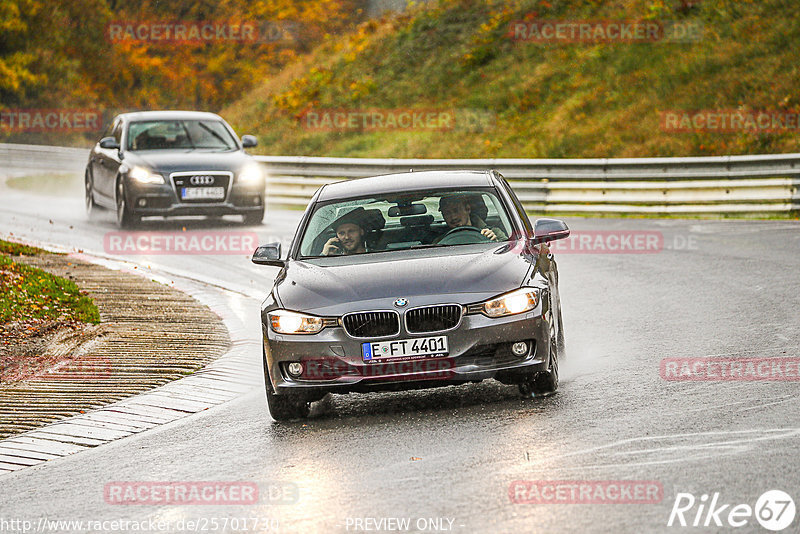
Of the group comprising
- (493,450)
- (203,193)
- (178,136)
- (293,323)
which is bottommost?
(203,193)

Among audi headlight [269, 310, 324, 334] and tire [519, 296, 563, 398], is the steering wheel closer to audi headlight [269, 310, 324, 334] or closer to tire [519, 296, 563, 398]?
tire [519, 296, 563, 398]

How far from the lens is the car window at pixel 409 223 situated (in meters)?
9.18

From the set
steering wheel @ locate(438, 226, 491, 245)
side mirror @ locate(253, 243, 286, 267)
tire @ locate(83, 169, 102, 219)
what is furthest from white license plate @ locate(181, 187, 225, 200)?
steering wheel @ locate(438, 226, 491, 245)

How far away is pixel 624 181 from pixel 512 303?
1572 centimetres

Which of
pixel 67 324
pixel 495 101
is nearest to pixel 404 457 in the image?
pixel 67 324

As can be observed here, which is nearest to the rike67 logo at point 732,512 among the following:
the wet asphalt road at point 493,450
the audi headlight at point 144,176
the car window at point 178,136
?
the wet asphalt road at point 493,450

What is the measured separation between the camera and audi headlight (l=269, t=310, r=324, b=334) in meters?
8.05

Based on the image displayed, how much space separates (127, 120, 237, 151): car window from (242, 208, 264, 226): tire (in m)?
1.33

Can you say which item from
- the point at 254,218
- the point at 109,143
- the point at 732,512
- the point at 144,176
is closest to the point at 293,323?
the point at 732,512

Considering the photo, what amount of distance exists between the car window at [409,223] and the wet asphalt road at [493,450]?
0.96m

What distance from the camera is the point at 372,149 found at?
35.9 metres

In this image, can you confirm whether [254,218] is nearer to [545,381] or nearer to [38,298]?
[38,298]

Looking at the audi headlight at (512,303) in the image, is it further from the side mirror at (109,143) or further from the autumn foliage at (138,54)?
the autumn foliage at (138,54)

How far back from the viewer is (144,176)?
2084 centimetres
